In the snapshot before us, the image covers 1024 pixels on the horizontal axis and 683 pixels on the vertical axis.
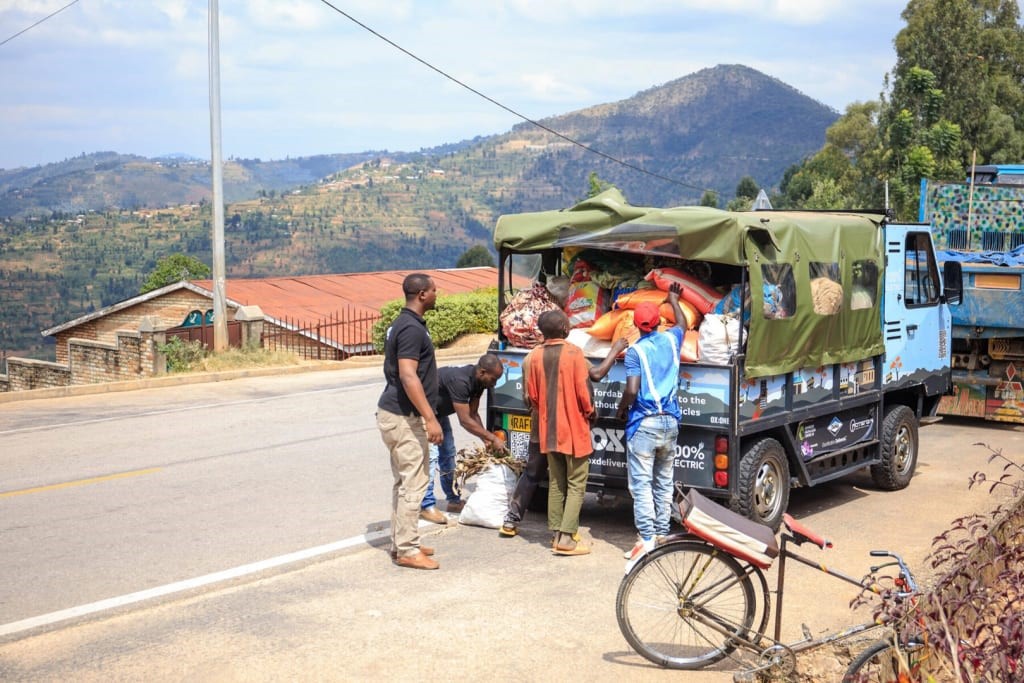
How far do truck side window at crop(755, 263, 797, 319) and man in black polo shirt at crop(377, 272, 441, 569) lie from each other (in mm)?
2610

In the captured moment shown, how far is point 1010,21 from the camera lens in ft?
171

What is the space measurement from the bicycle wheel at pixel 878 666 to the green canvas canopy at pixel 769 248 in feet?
11.1

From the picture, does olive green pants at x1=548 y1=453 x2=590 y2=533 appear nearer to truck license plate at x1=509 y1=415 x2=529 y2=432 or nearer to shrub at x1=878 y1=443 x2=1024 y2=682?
truck license plate at x1=509 y1=415 x2=529 y2=432

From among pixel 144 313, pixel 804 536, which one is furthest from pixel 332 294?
pixel 804 536

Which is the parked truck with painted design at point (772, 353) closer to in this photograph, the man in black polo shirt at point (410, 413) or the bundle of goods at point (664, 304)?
the bundle of goods at point (664, 304)

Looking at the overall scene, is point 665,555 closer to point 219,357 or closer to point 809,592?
point 809,592

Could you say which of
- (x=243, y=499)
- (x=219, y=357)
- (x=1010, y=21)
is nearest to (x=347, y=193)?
(x=1010, y=21)

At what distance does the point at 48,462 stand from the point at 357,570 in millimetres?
5845

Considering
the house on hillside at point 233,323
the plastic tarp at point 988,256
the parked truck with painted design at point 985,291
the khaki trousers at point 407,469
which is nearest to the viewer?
A: the khaki trousers at point 407,469

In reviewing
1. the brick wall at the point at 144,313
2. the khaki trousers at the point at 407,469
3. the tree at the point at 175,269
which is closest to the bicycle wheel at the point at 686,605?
the khaki trousers at the point at 407,469

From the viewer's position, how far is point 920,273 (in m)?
11.5

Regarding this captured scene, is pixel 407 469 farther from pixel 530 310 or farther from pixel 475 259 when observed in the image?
pixel 475 259

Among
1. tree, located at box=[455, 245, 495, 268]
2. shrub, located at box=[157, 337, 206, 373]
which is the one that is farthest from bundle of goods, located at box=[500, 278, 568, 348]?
tree, located at box=[455, 245, 495, 268]

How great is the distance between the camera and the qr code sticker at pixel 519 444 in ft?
30.4
